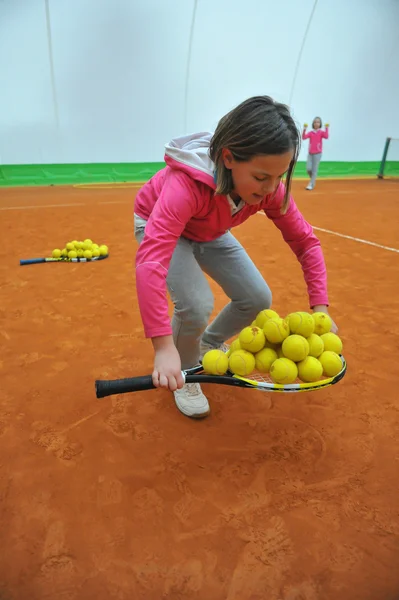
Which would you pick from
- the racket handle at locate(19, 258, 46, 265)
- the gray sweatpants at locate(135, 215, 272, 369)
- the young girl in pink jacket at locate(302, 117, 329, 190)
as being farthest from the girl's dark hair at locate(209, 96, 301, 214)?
the young girl in pink jacket at locate(302, 117, 329, 190)

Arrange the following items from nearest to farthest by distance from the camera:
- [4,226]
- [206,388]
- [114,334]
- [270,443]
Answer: [270,443], [206,388], [114,334], [4,226]

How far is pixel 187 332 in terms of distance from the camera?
182cm

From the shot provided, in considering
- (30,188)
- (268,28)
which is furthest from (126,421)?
(268,28)

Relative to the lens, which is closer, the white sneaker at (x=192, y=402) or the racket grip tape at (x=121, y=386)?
the racket grip tape at (x=121, y=386)

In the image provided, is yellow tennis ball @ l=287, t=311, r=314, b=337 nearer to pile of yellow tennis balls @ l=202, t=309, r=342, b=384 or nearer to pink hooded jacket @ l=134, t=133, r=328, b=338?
pile of yellow tennis balls @ l=202, t=309, r=342, b=384

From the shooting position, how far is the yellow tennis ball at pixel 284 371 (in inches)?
57.6

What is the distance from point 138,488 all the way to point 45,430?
529 mm

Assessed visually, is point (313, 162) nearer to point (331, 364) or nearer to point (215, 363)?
point (331, 364)

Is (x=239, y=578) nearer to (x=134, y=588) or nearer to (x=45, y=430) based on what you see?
(x=134, y=588)

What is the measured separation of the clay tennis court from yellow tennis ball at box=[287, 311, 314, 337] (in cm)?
52

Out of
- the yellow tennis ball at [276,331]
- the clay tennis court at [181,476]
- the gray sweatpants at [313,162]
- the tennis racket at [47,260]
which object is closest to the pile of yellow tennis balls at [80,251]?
the tennis racket at [47,260]

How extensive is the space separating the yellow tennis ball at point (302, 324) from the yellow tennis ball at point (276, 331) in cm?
3

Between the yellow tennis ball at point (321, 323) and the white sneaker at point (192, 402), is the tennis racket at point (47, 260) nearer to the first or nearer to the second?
the white sneaker at point (192, 402)

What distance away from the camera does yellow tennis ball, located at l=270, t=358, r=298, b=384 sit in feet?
4.80
